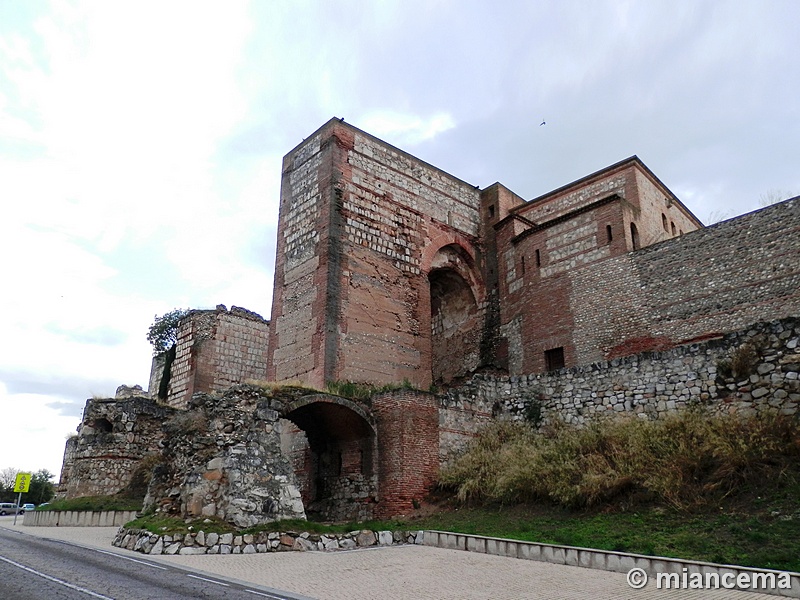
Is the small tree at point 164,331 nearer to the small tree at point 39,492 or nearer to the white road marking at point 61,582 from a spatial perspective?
the small tree at point 39,492

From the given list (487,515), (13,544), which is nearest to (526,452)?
(487,515)

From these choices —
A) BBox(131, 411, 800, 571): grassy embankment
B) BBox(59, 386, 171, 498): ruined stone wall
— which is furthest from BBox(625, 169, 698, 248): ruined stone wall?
BBox(59, 386, 171, 498): ruined stone wall

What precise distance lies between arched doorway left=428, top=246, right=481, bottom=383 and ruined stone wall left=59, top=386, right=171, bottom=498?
998 centimetres

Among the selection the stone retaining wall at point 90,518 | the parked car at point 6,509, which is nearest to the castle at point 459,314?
A: the stone retaining wall at point 90,518

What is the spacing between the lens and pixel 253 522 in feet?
36.6

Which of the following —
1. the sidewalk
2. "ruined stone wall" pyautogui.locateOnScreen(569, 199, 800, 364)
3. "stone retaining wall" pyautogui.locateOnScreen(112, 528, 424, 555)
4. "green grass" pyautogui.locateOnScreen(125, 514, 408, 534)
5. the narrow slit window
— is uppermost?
the narrow slit window

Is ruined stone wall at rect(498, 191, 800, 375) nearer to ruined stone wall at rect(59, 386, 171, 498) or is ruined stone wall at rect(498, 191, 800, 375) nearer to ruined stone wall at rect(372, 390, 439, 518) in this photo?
ruined stone wall at rect(372, 390, 439, 518)

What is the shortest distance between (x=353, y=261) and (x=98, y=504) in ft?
34.9

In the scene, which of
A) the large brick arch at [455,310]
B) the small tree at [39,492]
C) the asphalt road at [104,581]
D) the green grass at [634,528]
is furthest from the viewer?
the small tree at [39,492]

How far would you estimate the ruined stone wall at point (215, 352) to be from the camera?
25.1 meters

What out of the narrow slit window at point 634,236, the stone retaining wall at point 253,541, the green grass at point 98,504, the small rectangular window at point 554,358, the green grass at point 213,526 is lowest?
the stone retaining wall at point 253,541

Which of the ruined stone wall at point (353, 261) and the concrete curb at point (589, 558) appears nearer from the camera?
the concrete curb at point (589, 558)

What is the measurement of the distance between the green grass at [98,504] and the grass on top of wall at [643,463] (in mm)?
10323

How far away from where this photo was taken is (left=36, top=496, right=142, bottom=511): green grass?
17.8 meters
